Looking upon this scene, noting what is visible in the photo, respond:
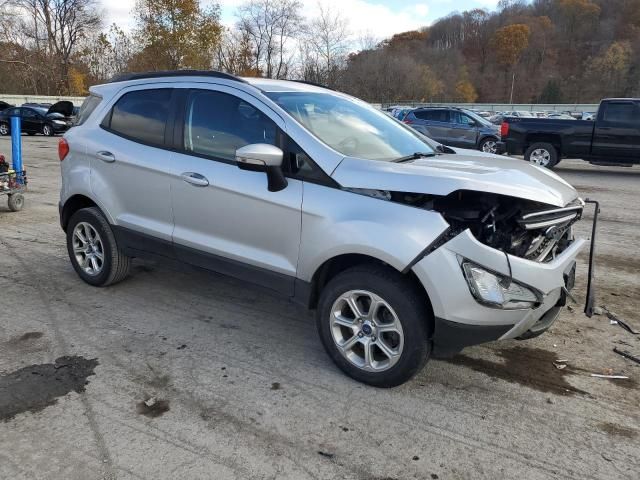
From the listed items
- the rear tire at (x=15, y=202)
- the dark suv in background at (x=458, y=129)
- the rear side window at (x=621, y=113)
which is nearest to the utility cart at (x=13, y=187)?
the rear tire at (x=15, y=202)

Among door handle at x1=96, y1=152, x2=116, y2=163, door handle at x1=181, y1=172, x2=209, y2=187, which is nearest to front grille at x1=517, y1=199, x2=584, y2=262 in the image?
door handle at x1=181, y1=172, x2=209, y2=187

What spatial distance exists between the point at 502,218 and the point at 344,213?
939 millimetres

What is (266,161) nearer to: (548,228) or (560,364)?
(548,228)

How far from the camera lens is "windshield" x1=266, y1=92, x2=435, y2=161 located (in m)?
3.58

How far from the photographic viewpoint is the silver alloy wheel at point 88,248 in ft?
15.7

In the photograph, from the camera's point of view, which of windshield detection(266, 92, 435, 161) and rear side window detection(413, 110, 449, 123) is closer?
windshield detection(266, 92, 435, 161)

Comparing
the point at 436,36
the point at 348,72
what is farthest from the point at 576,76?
the point at 348,72

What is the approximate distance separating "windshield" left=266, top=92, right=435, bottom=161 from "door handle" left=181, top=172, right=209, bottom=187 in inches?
30.0

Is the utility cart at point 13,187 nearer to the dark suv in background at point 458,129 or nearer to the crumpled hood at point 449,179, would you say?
the crumpled hood at point 449,179

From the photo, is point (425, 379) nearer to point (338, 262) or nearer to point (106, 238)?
point (338, 262)

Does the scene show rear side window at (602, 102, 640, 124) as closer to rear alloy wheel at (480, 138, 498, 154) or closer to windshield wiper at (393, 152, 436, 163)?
rear alloy wheel at (480, 138, 498, 154)

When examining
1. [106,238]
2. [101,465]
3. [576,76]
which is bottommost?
[101,465]

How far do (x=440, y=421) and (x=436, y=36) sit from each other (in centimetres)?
14818

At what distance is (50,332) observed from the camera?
397 centimetres
